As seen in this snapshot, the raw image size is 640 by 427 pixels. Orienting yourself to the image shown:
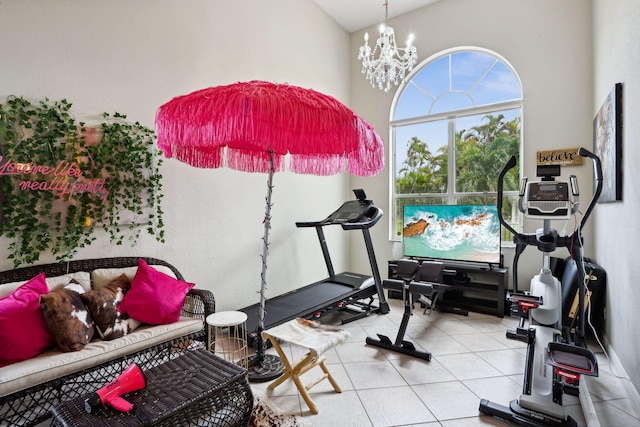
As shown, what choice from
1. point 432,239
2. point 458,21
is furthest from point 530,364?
point 458,21

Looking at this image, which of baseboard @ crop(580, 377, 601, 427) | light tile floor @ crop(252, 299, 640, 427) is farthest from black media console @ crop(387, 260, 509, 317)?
baseboard @ crop(580, 377, 601, 427)

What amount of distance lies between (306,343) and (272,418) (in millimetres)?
478

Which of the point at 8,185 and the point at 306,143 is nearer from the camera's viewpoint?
the point at 8,185

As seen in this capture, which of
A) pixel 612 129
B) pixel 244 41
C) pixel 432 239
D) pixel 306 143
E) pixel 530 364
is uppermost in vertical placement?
pixel 244 41

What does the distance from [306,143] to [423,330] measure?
2.44m

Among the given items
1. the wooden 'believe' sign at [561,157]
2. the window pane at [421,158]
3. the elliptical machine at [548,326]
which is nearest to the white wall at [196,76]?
the window pane at [421,158]

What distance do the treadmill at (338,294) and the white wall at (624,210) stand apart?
6.45 feet

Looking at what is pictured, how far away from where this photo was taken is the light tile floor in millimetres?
2053

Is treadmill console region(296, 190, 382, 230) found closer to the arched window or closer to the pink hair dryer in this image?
the arched window

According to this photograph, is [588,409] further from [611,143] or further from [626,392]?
[611,143]

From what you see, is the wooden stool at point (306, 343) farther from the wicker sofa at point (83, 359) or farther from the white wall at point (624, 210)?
the white wall at point (624, 210)

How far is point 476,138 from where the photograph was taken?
4.41 metres

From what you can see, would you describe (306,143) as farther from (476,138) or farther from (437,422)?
(476,138)

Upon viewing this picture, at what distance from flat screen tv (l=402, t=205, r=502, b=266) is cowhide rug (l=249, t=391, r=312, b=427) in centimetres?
289
